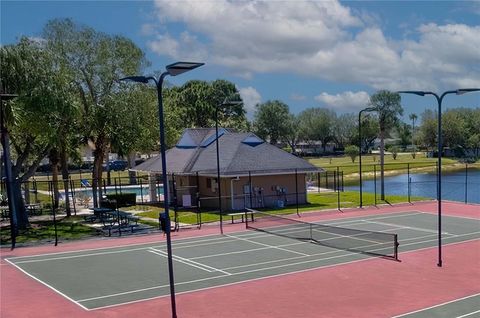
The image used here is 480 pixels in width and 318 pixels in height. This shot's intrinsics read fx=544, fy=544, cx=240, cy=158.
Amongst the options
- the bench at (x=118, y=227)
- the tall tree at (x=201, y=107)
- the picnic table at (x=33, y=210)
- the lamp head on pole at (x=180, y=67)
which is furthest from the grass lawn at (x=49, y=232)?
the tall tree at (x=201, y=107)

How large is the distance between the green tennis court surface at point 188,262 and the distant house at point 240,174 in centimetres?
970

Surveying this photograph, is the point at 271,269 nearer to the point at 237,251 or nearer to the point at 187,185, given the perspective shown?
the point at 237,251

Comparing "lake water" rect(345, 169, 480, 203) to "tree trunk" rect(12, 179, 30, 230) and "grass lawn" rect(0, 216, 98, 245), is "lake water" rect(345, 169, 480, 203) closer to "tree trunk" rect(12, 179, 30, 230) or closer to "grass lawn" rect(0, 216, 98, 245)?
"grass lawn" rect(0, 216, 98, 245)

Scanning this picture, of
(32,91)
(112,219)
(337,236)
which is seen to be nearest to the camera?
(337,236)

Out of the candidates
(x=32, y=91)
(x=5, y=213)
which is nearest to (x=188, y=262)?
(x=32, y=91)

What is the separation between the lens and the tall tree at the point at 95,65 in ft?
129

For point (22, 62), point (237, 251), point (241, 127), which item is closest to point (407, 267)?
point (237, 251)

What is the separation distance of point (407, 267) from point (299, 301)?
7007 millimetres

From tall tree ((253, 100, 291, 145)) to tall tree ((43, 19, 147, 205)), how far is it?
276 feet

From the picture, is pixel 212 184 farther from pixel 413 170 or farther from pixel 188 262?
pixel 413 170

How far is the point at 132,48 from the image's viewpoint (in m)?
41.4

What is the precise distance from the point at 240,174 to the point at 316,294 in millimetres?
23133

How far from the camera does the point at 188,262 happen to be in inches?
980

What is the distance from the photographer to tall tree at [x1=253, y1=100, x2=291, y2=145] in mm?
125000
